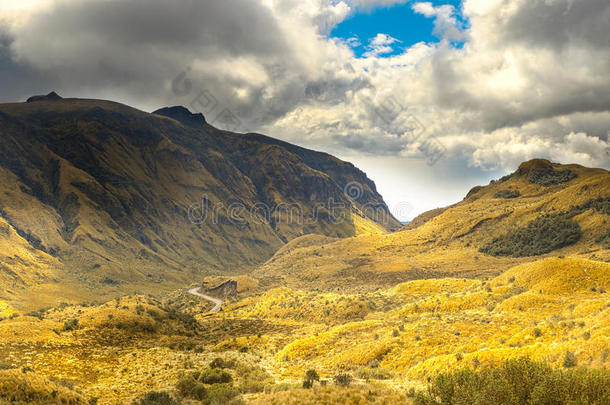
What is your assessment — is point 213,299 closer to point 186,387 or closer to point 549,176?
point 186,387

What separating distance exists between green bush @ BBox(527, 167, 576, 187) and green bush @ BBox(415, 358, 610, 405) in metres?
114

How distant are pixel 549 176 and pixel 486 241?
5004 centimetres

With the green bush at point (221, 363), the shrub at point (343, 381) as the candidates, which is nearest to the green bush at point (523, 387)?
the shrub at point (343, 381)

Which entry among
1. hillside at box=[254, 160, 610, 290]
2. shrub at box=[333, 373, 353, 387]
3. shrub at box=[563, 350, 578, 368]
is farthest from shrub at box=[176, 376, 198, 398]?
hillside at box=[254, 160, 610, 290]

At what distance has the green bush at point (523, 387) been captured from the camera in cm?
817

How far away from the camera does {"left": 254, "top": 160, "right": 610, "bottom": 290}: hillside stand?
6319cm

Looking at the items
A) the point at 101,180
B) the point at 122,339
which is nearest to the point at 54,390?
the point at 122,339

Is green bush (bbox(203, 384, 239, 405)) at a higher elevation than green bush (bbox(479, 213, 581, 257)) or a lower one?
lower

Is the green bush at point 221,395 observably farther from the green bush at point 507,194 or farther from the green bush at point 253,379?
the green bush at point 507,194

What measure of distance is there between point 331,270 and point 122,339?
199 feet

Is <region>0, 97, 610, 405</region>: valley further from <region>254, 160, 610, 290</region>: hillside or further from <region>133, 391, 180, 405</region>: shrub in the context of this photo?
<region>254, 160, 610, 290</region>: hillside

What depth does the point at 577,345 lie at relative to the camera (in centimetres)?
1283

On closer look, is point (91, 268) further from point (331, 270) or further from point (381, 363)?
point (381, 363)

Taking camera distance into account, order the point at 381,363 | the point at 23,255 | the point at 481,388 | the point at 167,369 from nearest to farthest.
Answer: the point at 481,388
the point at 381,363
the point at 167,369
the point at 23,255
